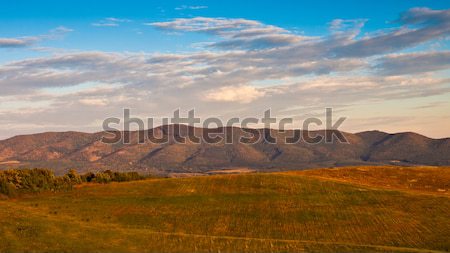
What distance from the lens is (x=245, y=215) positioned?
75.1 meters

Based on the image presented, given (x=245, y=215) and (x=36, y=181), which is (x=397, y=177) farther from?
(x=36, y=181)

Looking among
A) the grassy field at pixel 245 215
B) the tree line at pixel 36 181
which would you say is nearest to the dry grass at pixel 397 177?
the grassy field at pixel 245 215

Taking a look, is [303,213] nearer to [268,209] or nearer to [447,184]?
[268,209]

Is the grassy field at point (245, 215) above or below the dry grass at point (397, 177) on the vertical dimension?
below

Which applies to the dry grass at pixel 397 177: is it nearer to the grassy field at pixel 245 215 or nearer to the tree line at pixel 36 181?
the grassy field at pixel 245 215

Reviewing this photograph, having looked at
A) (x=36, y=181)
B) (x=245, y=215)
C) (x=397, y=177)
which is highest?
(x=397, y=177)

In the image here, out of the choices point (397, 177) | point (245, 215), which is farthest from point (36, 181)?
point (397, 177)

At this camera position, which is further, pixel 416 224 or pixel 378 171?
pixel 378 171

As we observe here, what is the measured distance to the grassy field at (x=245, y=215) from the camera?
169ft

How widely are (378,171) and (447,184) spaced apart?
1865cm

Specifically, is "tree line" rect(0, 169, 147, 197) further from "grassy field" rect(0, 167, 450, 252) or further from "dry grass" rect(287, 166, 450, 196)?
"dry grass" rect(287, 166, 450, 196)

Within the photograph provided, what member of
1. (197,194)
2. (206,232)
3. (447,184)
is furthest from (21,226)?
(447,184)

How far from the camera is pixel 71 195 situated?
97.1 metres

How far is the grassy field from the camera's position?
169ft
